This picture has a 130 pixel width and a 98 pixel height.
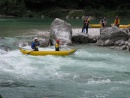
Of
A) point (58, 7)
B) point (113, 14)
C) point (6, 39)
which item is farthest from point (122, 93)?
point (58, 7)

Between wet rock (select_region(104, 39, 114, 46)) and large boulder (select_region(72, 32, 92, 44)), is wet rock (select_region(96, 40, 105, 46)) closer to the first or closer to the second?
wet rock (select_region(104, 39, 114, 46))

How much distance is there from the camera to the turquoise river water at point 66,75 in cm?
1138

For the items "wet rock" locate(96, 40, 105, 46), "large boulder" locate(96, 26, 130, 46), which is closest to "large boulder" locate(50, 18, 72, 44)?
"wet rock" locate(96, 40, 105, 46)

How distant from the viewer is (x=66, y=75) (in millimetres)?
13773

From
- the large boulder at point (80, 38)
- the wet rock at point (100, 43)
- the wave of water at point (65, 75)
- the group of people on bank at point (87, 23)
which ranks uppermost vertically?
the group of people on bank at point (87, 23)

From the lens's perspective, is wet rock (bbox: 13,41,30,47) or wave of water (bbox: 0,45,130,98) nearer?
wave of water (bbox: 0,45,130,98)

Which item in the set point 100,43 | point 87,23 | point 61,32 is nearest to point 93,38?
point 100,43

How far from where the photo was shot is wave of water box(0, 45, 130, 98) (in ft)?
37.3

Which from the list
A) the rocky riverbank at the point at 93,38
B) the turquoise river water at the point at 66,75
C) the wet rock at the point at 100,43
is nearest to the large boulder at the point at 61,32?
the rocky riverbank at the point at 93,38

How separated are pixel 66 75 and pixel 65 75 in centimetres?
5

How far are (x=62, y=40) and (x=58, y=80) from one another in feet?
35.1

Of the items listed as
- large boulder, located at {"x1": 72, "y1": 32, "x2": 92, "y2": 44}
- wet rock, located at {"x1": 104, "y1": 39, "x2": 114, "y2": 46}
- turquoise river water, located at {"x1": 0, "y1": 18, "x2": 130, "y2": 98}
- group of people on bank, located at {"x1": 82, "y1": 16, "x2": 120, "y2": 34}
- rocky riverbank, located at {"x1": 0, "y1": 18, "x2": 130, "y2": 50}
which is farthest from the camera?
group of people on bank, located at {"x1": 82, "y1": 16, "x2": 120, "y2": 34}

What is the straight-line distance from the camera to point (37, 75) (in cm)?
1374

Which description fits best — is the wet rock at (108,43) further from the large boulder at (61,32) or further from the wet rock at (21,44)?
the wet rock at (21,44)
